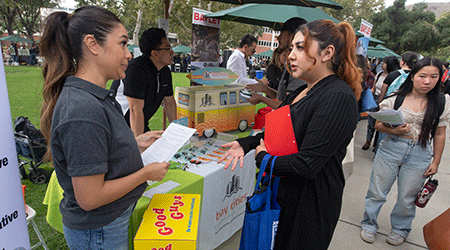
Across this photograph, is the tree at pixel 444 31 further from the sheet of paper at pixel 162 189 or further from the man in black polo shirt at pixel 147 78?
the sheet of paper at pixel 162 189

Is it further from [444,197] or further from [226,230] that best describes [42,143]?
[444,197]

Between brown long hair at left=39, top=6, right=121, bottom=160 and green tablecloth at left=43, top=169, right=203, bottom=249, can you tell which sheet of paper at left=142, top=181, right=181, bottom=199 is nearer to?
green tablecloth at left=43, top=169, right=203, bottom=249

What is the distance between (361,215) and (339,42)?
2848 mm

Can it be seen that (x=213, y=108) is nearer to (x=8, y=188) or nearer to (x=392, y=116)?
(x=392, y=116)

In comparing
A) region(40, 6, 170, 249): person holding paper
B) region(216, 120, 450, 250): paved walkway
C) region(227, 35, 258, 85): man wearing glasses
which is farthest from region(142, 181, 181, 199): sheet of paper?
region(227, 35, 258, 85): man wearing glasses

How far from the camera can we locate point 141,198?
1.60 m

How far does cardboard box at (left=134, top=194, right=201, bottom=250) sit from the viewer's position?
1.10m

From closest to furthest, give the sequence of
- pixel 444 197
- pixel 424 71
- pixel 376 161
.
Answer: pixel 424 71 < pixel 376 161 < pixel 444 197

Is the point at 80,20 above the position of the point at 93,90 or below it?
above

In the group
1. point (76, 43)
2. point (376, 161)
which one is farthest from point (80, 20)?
point (376, 161)

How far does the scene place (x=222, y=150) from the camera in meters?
2.42

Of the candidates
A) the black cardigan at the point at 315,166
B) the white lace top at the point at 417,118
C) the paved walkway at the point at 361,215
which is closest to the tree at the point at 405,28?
the paved walkway at the point at 361,215

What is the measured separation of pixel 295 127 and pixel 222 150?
1.25 metres

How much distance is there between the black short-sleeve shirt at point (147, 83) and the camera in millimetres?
2186
